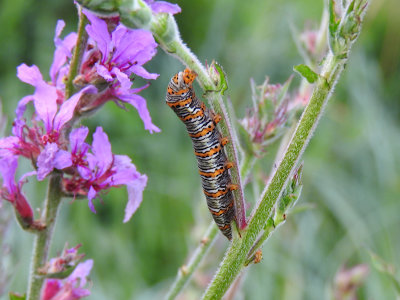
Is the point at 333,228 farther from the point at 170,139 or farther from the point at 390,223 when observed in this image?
the point at 170,139

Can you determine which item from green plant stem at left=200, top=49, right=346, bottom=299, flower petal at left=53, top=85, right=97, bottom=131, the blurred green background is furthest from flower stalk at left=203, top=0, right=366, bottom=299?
the blurred green background

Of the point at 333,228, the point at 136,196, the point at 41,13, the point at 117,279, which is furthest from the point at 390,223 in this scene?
the point at 41,13

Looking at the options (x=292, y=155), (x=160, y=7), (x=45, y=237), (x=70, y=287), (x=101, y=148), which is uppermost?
(x=160, y=7)

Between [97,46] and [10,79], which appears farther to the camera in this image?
[10,79]

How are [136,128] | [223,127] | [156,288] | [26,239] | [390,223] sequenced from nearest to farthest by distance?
[223,127], [26,239], [156,288], [390,223], [136,128]

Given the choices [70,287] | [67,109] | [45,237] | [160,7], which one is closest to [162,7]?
[160,7]

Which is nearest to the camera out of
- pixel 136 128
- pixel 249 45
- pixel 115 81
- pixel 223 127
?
pixel 223 127

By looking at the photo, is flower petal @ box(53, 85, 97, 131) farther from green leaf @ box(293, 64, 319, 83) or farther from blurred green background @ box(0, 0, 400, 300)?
blurred green background @ box(0, 0, 400, 300)

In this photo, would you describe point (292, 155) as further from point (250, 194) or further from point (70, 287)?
point (250, 194)
